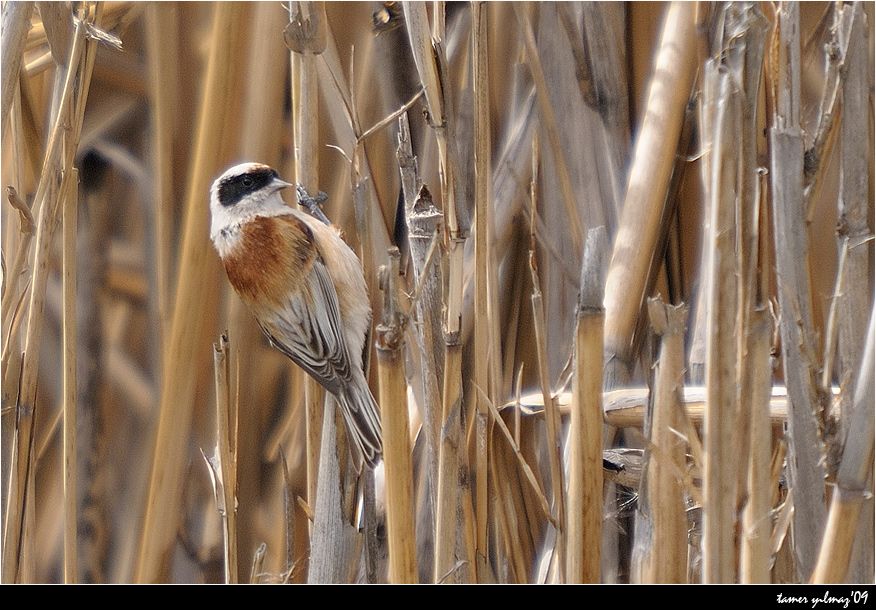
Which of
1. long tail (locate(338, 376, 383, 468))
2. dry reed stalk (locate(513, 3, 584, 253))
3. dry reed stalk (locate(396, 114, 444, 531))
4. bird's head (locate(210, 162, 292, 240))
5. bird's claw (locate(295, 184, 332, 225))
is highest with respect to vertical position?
dry reed stalk (locate(513, 3, 584, 253))

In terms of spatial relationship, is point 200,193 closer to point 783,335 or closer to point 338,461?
point 338,461

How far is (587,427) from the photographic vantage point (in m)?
0.61

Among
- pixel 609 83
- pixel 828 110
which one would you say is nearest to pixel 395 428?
A: pixel 828 110

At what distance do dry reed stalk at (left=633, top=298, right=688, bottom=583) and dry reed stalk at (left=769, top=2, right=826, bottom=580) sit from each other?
75 millimetres

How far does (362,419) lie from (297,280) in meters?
0.17

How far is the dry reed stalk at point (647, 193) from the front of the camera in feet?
3.09

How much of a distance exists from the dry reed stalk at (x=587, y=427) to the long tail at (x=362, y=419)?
0.20 metres

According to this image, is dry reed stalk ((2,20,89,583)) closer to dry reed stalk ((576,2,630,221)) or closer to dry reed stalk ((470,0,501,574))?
dry reed stalk ((470,0,501,574))

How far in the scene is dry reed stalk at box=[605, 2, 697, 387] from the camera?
0.94 m

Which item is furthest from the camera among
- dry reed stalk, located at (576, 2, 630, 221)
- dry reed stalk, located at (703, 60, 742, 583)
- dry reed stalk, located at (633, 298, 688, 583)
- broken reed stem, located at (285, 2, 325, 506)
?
dry reed stalk, located at (576, 2, 630, 221)

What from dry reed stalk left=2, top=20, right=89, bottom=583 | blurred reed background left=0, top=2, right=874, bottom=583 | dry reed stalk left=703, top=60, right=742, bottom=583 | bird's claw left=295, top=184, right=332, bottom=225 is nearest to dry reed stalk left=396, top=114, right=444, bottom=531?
blurred reed background left=0, top=2, right=874, bottom=583

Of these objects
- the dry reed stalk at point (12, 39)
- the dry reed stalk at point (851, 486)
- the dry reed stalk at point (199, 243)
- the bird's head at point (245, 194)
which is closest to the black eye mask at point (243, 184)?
the bird's head at point (245, 194)

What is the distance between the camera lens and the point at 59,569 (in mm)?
1352
